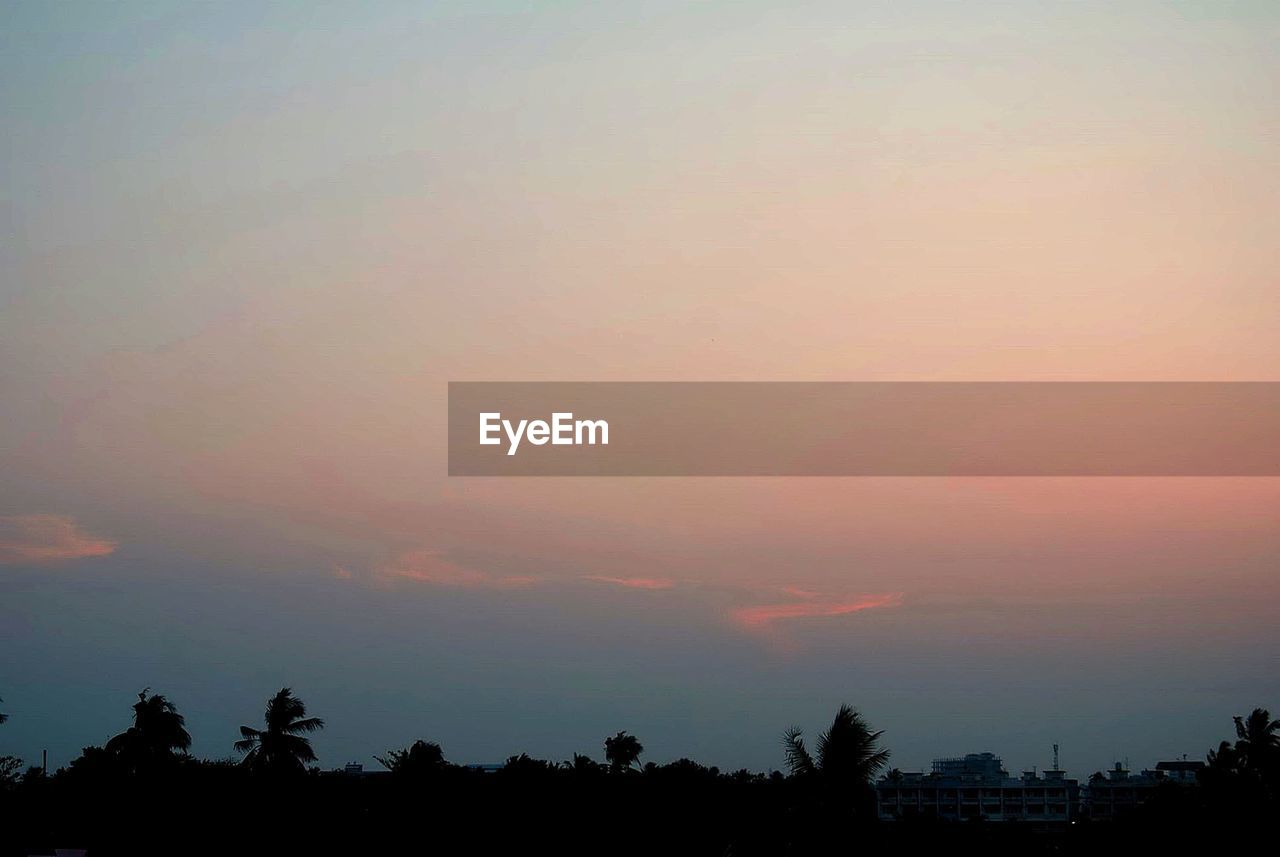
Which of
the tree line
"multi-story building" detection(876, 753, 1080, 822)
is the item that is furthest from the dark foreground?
"multi-story building" detection(876, 753, 1080, 822)

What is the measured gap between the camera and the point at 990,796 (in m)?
158

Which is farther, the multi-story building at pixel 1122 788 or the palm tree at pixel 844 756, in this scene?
the multi-story building at pixel 1122 788

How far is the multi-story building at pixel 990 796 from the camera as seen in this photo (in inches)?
6142

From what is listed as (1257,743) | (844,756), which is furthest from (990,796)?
(844,756)

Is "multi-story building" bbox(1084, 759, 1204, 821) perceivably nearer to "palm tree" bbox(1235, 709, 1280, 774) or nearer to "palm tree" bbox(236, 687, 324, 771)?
"palm tree" bbox(1235, 709, 1280, 774)

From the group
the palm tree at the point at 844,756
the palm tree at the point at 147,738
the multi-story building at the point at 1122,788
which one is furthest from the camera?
the multi-story building at the point at 1122,788

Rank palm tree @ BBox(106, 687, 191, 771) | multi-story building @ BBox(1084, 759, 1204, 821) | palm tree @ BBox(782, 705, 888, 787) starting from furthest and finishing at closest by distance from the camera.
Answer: multi-story building @ BBox(1084, 759, 1204, 821)
palm tree @ BBox(106, 687, 191, 771)
palm tree @ BBox(782, 705, 888, 787)

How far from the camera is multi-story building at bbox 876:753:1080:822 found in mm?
156000

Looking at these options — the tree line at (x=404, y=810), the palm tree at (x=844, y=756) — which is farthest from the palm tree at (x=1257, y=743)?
the palm tree at (x=844, y=756)

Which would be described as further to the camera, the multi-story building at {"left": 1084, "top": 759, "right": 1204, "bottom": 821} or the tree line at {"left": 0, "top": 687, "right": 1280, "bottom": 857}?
the multi-story building at {"left": 1084, "top": 759, "right": 1204, "bottom": 821}

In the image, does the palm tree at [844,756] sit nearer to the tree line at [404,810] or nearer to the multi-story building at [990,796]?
the tree line at [404,810]

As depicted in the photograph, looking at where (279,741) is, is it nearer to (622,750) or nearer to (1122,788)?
(622,750)

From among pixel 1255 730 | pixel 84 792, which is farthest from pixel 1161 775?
pixel 84 792

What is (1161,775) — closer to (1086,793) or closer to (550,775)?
(1086,793)
